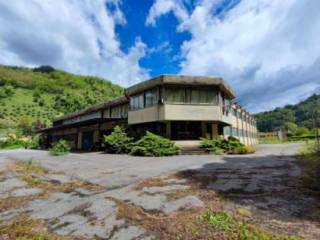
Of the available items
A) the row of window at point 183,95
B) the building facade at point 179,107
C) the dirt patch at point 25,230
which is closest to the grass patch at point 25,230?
the dirt patch at point 25,230

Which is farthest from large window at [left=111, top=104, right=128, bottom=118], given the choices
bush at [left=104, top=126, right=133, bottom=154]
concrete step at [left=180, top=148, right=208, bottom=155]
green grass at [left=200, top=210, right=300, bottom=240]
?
green grass at [left=200, top=210, right=300, bottom=240]

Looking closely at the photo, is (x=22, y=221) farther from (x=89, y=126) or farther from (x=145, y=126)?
(x=89, y=126)

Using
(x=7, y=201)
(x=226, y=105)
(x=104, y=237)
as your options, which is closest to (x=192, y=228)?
(x=104, y=237)

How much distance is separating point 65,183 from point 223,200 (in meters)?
4.72

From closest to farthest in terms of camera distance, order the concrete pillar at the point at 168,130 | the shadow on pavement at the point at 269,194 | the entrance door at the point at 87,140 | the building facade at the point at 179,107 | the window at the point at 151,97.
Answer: the shadow on pavement at the point at 269,194 → the building facade at the point at 179,107 → the concrete pillar at the point at 168,130 → the window at the point at 151,97 → the entrance door at the point at 87,140

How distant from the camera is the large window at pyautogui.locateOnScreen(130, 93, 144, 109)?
1908cm

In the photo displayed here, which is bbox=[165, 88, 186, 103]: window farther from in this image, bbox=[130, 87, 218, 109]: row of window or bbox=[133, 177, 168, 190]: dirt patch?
bbox=[133, 177, 168, 190]: dirt patch

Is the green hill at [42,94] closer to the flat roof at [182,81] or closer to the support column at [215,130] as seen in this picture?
the flat roof at [182,81]

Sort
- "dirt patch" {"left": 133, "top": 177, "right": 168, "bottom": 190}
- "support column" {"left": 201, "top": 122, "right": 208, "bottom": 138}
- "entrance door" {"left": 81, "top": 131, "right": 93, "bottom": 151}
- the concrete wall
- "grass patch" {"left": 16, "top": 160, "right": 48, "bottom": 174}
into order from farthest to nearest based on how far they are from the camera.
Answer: "entrance door" {"left": 81, "top": 131, "right": 93, "bottom": 151}, "support column" {"left": 201, "top": 122, "right": 208, "bottom": 138}, the concrete wall, "grass patch" {"left": 16, "top": 160, "right": 48, "bottom": 174}, "dirt patch" {"left": 133, "top": 177, "right": 168, "bottom": 190}

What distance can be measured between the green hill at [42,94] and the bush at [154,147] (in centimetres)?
4976

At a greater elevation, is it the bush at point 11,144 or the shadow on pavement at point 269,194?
the bush at point 11,144

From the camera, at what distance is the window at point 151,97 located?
57.7ft

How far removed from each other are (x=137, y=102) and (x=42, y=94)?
7306 centimetres

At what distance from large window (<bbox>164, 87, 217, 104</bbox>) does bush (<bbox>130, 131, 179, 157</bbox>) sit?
351 centimetres
